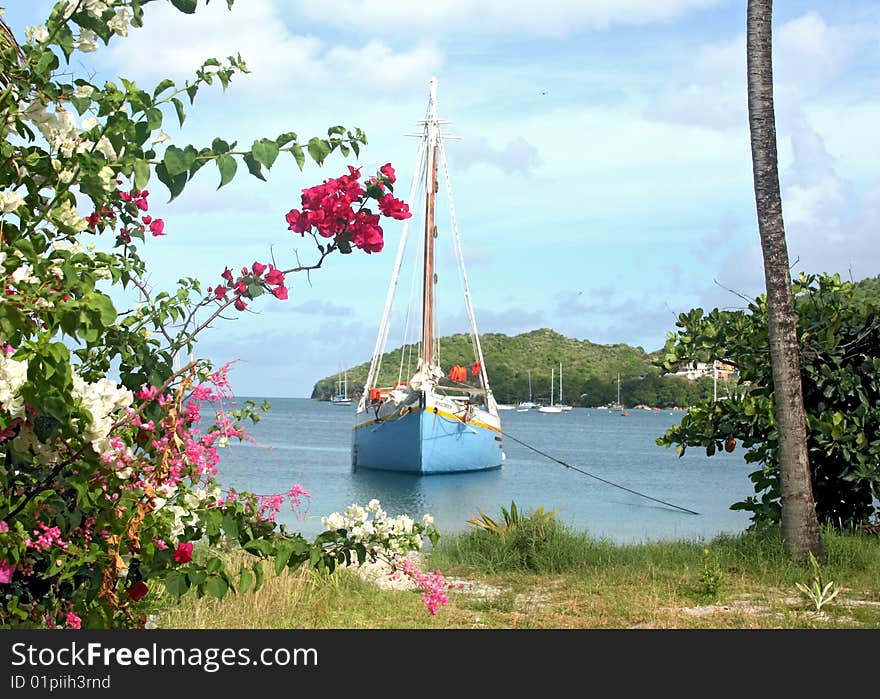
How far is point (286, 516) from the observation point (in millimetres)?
17719

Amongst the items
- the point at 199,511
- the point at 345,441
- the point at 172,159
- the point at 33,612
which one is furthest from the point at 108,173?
the point at 345,441

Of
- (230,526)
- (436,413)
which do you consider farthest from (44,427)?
(436,413)

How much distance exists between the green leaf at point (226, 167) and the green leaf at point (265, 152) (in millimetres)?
67

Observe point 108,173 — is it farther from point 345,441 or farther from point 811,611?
point 345,441

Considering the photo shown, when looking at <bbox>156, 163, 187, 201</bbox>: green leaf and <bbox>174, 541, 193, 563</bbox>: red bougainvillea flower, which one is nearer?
<bbox>156, 163, 187, 201</bbox>: green leaf

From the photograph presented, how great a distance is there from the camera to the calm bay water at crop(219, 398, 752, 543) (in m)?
21.4

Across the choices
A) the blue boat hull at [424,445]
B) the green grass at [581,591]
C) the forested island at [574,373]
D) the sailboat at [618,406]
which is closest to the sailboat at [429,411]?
the blue boat hull at [424,445]

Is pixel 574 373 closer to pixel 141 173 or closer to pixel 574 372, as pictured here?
pixel 574 372

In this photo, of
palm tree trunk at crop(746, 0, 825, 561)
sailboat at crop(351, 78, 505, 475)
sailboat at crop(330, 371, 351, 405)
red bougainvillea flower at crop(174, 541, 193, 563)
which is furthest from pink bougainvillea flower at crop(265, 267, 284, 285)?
sailboat at crop(330, 371, 351, 405)

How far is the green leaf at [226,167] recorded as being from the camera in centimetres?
270

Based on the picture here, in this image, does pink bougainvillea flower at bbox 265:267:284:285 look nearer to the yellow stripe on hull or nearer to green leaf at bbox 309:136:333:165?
green leaf at bbox 309:136:333:165

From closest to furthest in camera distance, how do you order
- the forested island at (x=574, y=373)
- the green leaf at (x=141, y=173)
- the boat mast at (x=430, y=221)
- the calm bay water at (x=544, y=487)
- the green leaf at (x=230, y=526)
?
1. the green leaf at (x=141, y=173)
2. the green leaf at (x=230, y=526)
3. the calm bay water at (x=544, y=487)
4. the boat mast at (x=430, y=221)
5. the forested island at (x=574, y=373)

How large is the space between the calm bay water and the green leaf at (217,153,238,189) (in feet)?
27.2

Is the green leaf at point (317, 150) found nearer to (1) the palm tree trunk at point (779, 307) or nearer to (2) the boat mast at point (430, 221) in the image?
(1) the palm tree trunk at point (779, 307)
